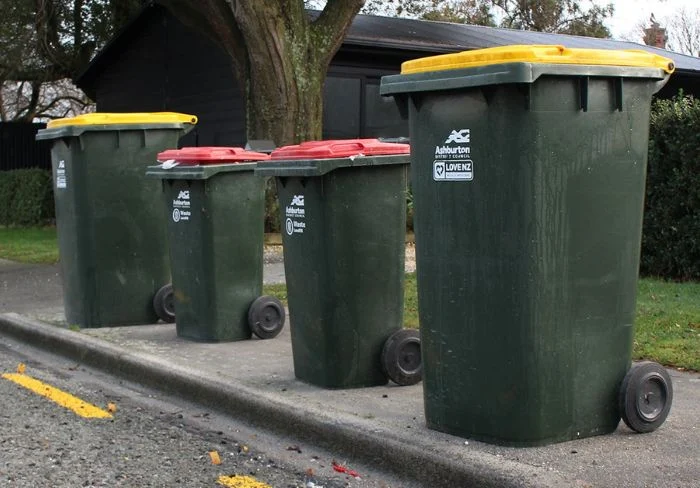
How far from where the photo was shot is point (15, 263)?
1555cm

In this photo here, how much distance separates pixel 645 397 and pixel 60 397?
12.3ft

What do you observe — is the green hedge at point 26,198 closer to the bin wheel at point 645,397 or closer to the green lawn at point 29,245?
the green lawn at point 29,245

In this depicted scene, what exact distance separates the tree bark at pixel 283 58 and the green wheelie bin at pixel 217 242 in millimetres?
6416

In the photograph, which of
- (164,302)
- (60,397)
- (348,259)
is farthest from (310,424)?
(164,302)

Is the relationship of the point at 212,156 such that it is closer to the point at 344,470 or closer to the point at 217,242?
the point at 217,242

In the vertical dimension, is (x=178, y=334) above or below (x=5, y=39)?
below

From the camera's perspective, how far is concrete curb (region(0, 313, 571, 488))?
14.7 ft

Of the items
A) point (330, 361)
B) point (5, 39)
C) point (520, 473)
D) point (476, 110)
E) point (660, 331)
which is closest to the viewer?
point (520, 473)

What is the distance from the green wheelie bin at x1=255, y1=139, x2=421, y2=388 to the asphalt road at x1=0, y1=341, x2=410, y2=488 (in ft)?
2.32

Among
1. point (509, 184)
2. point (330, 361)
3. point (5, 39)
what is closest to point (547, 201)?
point (509, 184)

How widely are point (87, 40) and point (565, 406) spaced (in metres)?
24.2

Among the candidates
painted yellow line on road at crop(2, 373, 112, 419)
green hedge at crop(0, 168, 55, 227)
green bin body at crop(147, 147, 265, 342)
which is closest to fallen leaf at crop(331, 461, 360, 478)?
painted yellow line on road at crop(2, 373, 112, 419)

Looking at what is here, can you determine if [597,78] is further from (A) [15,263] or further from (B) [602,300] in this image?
(A) [15,263]

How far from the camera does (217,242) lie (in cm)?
780
